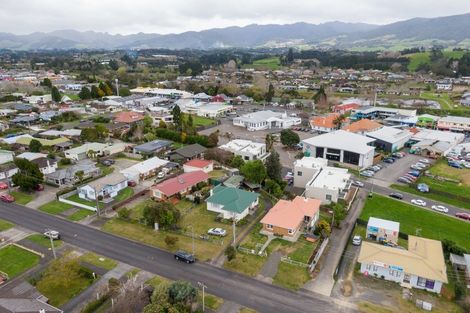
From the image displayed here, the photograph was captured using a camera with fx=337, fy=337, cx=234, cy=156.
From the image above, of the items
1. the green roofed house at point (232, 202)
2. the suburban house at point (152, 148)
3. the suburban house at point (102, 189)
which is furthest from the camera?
the suburban house at point (152, 148)

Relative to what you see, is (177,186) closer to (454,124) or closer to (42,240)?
(42,240)

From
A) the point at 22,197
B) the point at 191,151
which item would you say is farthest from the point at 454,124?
the point at 22,197

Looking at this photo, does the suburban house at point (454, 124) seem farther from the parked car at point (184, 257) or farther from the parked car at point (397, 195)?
the parked car at point (184, 257)

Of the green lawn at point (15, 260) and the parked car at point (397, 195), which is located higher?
the green lawn at point (15, 260)

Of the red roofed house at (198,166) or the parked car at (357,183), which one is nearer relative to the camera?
the parked car at (357,183)

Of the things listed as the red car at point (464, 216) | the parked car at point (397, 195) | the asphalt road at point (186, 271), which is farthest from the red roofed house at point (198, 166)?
the red car at point (464, 216)

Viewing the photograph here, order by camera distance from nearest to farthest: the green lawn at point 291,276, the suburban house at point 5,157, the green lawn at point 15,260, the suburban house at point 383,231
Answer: the green lawn at point 291,276, the green lawn at point 15,260, the suburban house at point 383,231, the suburban house at point 5,157

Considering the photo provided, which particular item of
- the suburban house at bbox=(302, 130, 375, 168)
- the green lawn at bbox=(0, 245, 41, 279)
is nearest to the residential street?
the suburban house at bbox=(302, 130, 375, 168)

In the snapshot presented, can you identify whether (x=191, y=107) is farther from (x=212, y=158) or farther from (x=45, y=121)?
(x=212, y=158)

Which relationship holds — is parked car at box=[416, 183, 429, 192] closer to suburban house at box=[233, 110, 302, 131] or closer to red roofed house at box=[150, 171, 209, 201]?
red roofed house at box=[150, 171, 209, 201]
